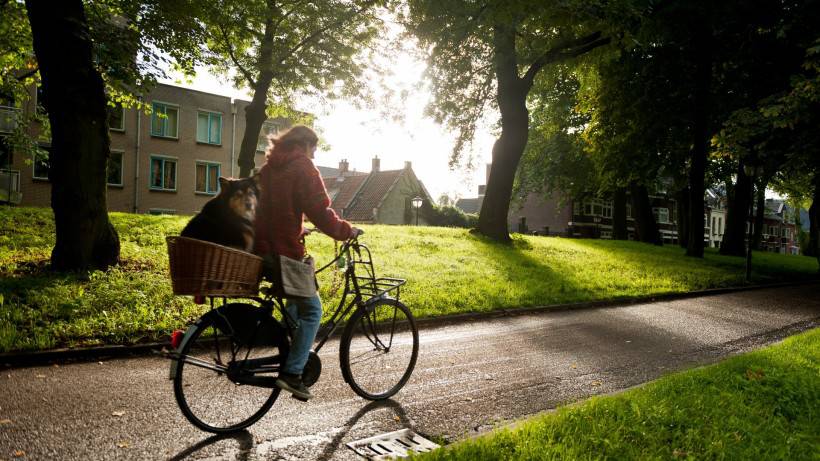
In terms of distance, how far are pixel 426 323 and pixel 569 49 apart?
42.7ft

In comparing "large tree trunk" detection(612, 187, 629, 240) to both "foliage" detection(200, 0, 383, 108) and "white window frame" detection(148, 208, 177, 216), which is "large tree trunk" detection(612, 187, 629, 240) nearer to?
"foliage" detection(200, 0, 383, 108)

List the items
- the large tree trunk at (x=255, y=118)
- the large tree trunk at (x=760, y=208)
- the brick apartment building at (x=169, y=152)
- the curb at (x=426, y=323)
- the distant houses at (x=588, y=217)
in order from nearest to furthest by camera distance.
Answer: the curb at (x=426, y=323), the large tree trunk at (x=255, y=118), the large tree trunk at (x=760, y=208), the brick apartment building at (x=169, y=152), the distant houses at (x=588, y=217)

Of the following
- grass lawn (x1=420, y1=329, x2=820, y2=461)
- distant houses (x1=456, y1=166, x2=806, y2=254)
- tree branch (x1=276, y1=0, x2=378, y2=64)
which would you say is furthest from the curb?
distant houses (x1=456, y1=166, x2=806, y2=254)

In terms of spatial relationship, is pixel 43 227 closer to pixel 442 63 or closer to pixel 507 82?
pixel 442 63

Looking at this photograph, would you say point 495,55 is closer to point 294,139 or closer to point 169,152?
point 294,139

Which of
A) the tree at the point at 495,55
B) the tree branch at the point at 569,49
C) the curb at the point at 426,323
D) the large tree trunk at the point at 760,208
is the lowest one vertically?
the curb at the point at 426,323

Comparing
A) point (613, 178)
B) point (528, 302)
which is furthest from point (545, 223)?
point (528, 302)

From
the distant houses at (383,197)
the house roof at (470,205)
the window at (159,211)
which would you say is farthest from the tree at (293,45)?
the house roof at (470,205)

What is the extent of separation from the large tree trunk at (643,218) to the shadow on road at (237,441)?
98.8 ft

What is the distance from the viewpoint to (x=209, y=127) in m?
35.7

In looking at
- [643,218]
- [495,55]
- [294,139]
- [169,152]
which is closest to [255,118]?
[495,55]

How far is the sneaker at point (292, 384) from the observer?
3939 millimetres

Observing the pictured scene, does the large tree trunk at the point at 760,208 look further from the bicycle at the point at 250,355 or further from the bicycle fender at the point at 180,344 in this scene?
the bicycle fender at the point at 180,344

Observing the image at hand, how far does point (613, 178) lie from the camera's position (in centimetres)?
2386
